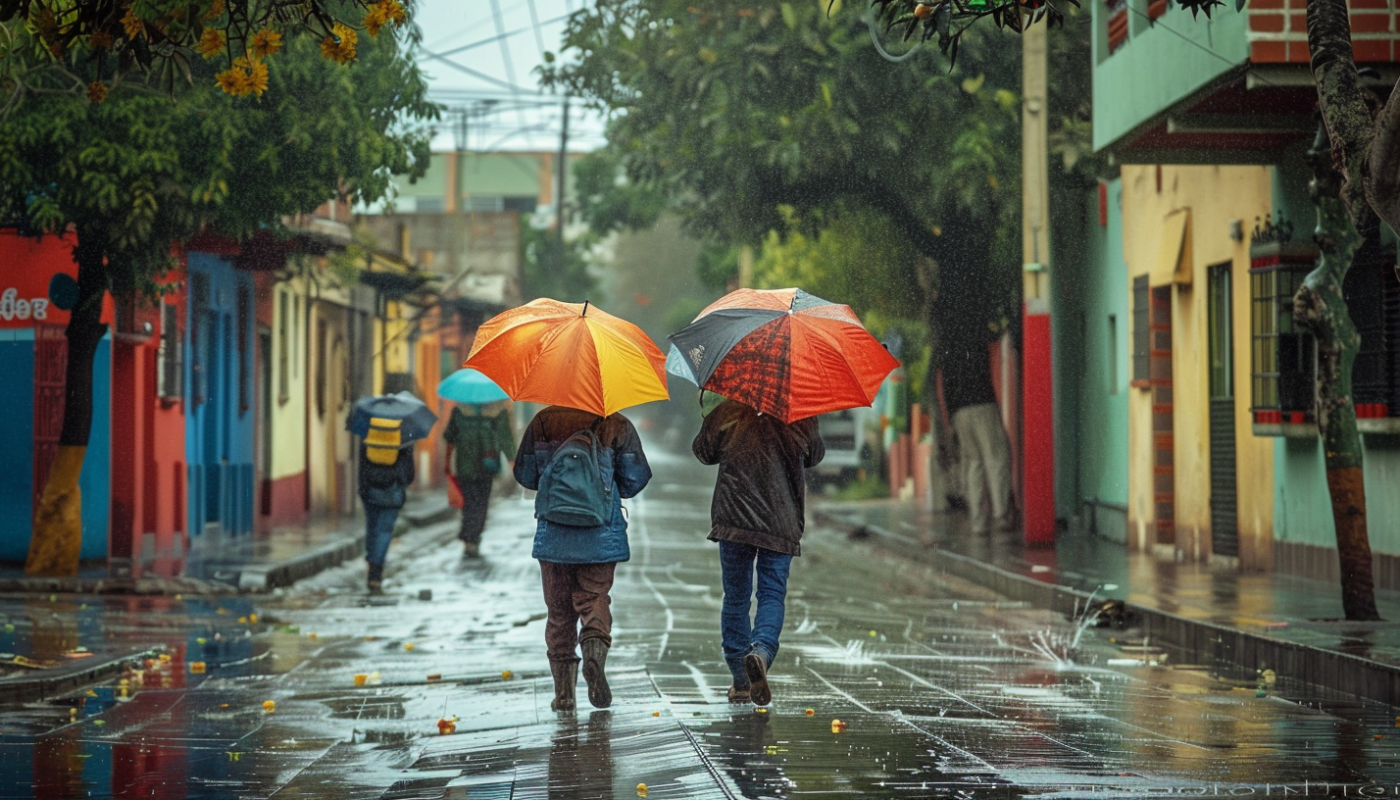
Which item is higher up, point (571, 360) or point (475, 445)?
point (571, 360)

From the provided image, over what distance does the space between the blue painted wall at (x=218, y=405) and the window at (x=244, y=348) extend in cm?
2

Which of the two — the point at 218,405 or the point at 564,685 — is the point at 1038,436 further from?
the point at 564,685

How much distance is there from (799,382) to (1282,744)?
9.26 ft

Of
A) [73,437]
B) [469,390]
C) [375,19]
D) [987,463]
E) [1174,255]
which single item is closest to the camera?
[375,19]

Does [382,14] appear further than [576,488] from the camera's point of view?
No

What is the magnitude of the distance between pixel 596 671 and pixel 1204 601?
291 inches

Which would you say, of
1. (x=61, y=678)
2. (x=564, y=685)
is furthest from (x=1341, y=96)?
(x=61, y=678)

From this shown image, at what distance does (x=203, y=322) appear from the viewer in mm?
24141

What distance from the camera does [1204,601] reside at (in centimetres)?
1474

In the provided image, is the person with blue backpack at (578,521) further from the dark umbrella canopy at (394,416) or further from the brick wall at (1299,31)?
the dark umbrella canopy at (394,416)

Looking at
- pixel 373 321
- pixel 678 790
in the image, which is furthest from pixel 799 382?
pixel 373 321

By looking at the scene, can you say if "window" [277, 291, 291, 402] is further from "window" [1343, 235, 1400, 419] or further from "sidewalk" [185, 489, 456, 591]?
"window" [1343, 235, 1400, 419]

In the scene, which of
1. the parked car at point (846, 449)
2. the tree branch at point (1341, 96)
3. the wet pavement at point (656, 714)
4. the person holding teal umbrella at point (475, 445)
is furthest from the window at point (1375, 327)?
the parked car at point (846, 449)

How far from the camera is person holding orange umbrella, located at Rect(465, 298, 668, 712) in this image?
29.6 ft
